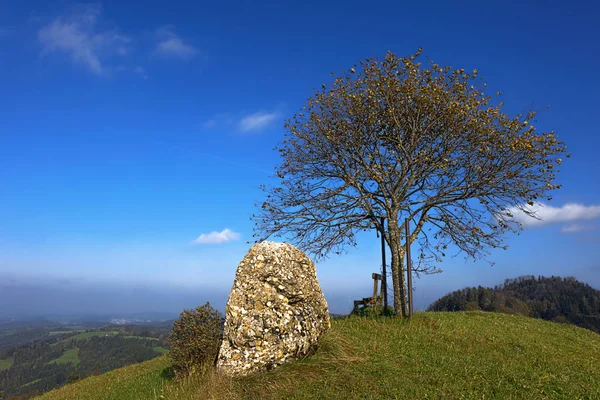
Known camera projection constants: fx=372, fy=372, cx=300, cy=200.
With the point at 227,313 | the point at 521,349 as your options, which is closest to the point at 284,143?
the point at 227,313

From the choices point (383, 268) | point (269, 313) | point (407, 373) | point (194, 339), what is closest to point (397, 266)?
point (383, 268)

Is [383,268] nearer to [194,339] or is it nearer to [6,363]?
[194,339]

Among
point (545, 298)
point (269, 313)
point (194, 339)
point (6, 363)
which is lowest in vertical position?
point (6, 363)

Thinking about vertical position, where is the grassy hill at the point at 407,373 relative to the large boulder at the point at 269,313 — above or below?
below

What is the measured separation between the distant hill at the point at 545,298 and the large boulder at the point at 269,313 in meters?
44.7

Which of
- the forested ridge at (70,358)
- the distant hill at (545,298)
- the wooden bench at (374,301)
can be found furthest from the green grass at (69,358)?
the wooden bench at (374,301)

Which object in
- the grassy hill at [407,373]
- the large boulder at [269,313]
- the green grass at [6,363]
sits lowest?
the green grass at [6,363]

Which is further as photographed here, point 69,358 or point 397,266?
point 69,358

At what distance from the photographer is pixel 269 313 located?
11.4 m

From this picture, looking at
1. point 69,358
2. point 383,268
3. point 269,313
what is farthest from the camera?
point 69,358

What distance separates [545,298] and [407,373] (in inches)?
3046

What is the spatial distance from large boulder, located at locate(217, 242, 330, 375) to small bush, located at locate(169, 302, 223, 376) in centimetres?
75

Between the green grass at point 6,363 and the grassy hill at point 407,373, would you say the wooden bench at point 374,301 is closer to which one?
the grassy hill at point 407,373

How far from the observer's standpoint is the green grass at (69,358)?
559 ft
